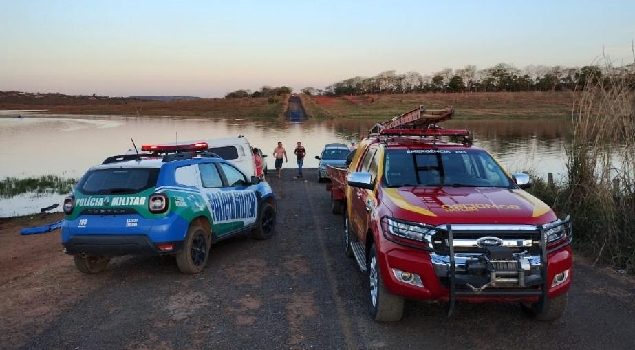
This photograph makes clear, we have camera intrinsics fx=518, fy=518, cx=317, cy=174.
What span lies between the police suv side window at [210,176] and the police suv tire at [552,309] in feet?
15.6

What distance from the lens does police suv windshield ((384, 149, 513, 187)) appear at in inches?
238

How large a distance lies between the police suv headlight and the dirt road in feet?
3.31

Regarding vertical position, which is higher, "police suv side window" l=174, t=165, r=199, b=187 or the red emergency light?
the red emergency light

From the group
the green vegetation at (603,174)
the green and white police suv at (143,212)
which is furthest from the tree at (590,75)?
the green and white police suv at (143,212)

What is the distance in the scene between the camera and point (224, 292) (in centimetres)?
640

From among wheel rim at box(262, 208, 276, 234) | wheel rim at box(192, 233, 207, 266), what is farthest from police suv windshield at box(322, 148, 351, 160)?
wheel rim at box(192, 233, 207, 266)

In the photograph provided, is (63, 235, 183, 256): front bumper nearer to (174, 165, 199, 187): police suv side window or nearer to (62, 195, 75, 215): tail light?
(62, 195, 75, 215): tail light

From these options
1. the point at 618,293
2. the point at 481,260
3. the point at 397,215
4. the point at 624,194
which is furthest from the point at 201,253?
the point at 624,194

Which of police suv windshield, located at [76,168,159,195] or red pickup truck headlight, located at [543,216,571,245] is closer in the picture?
red pickup truck headlight, located at [543,216,571,245]

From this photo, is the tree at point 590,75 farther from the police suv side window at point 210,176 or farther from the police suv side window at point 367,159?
the police suv side window at point 210,176

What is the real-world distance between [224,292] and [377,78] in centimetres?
16425

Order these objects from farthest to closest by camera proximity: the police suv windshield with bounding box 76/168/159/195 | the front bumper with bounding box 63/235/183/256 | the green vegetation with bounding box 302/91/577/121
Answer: the green vegetation with bounding box 302/91/577/121, the police suv windshield with bounding box 76/168/159/195, the front bumper with bounding box 63/235/183/256

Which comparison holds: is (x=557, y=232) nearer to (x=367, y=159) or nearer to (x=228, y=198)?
(x=367, y=159)

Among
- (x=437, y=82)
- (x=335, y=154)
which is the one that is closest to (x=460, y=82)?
(x=437, y=82)
